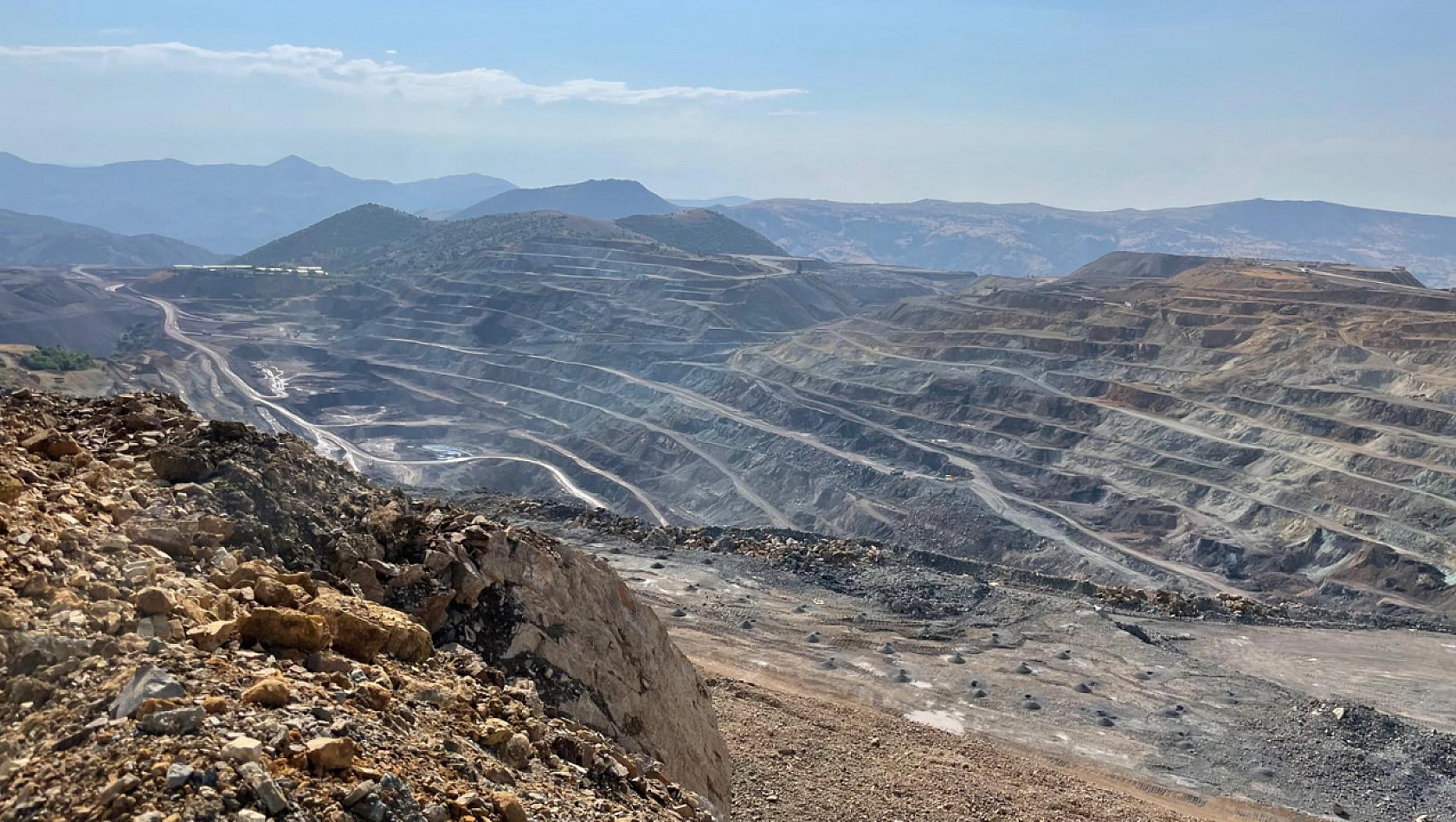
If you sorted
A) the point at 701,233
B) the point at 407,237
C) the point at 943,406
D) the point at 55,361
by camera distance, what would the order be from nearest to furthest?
the point at 55,361 < the point at 943,406 < the point at 701,233 < the point at 407,237

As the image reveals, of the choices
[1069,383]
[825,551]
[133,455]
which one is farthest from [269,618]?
[1069,383]

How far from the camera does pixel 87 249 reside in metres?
159

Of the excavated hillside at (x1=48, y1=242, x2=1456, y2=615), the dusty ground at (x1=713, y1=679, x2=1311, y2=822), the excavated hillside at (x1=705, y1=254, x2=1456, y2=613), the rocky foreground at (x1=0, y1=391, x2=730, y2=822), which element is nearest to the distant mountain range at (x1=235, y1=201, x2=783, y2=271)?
the excavated hillside at (x1=48, y1=242, x2=1456, y2=615)

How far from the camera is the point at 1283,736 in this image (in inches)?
762

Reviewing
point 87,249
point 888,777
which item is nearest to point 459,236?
point 87,249

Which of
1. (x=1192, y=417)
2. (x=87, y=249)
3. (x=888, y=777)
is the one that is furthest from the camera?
(x=87, y=249)

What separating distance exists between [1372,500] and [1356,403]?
25.9ft

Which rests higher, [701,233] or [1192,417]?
[701,233]

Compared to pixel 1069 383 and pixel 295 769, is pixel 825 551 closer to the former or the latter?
pixel 295 769

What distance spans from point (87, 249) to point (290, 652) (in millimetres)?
183568

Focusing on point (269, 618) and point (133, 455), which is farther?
point (133, 455)

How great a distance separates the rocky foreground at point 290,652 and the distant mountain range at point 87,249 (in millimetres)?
172130

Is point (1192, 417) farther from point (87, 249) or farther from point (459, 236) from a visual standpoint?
point (87, 249)

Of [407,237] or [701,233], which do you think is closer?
[701,233]
